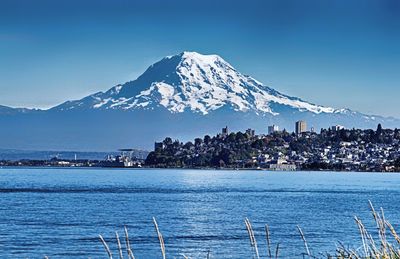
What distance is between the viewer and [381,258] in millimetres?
7766

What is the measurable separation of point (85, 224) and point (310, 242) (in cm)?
1235

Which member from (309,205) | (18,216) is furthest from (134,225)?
(309,205)

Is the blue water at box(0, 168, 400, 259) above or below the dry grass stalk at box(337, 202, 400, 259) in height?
below

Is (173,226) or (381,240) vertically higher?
(381,240)

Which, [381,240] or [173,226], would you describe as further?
[173,226]

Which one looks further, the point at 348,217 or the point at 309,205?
the point at 309,205

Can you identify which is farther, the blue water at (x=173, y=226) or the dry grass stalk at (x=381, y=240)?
the blue water at (x=173, y=226)

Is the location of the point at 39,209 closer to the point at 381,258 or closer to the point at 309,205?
the point at 309,205

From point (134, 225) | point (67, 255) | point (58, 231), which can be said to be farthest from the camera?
point (134, 225)

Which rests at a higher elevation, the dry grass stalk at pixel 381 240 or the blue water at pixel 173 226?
the dry grass stalk at pixel 381 240

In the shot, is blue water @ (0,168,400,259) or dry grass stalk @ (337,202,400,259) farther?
blue water @ (0,168,400,259)

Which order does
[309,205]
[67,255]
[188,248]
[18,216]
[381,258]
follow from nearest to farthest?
[381,258]
[67,255]
[188,248]
[18,216]
[309,205]

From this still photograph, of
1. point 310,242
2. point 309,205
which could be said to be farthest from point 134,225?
point 309,205

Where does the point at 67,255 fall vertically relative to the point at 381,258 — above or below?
below
